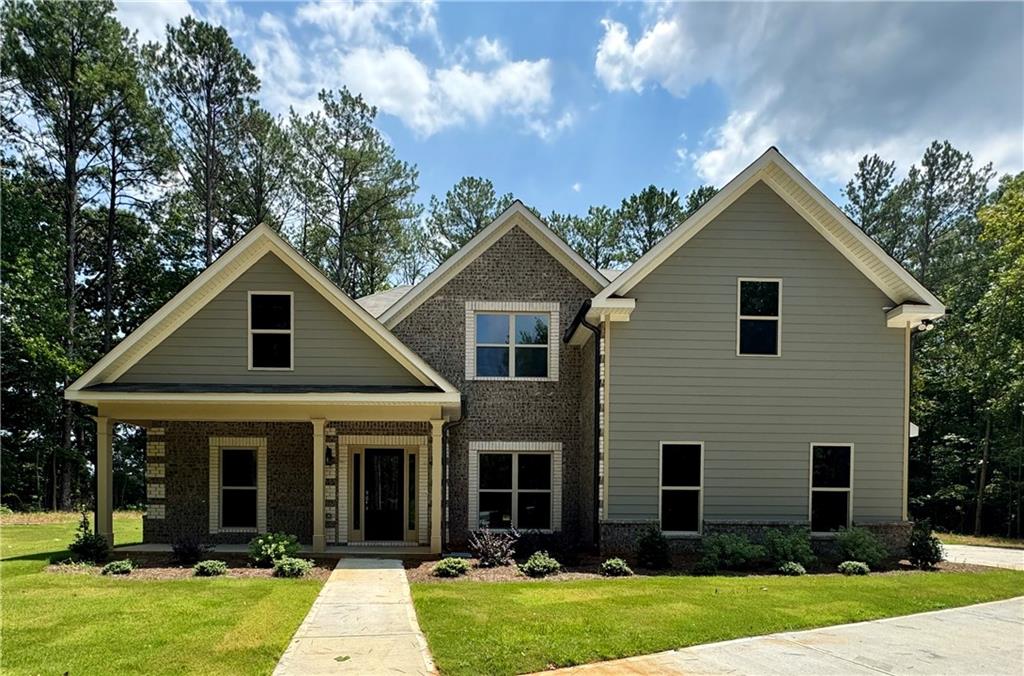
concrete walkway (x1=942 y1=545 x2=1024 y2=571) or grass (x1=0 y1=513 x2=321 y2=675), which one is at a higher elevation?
grass (x1=0 y1=513 x2=321 y2=675)

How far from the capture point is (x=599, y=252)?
110 feet

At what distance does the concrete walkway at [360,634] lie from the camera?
18.2 feet

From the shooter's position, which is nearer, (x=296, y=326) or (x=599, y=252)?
(x=296, y=326)

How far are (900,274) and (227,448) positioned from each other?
1460 cm

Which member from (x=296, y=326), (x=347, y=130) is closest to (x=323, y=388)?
(x=296, y=326)

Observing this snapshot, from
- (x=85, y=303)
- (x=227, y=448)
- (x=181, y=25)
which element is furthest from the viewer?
(x=85, y=303)

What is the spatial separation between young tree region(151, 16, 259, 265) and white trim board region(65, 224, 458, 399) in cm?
1691

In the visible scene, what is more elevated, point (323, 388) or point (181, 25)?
point (181, 25)

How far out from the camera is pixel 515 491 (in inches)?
542

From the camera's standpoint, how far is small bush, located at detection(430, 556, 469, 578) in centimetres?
995

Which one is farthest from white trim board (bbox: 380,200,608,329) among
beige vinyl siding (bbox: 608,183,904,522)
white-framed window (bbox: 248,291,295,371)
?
beige vinyl siding (bbox: 608,183,904,522)

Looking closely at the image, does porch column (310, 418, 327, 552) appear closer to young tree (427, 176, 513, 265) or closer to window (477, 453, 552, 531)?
window (477, 453, 552, 531)

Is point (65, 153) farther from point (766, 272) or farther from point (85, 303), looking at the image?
point (766, 272)

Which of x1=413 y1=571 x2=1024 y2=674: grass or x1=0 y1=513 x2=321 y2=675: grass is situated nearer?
x1=0 y1=513 x2=321 y2=675: grass
